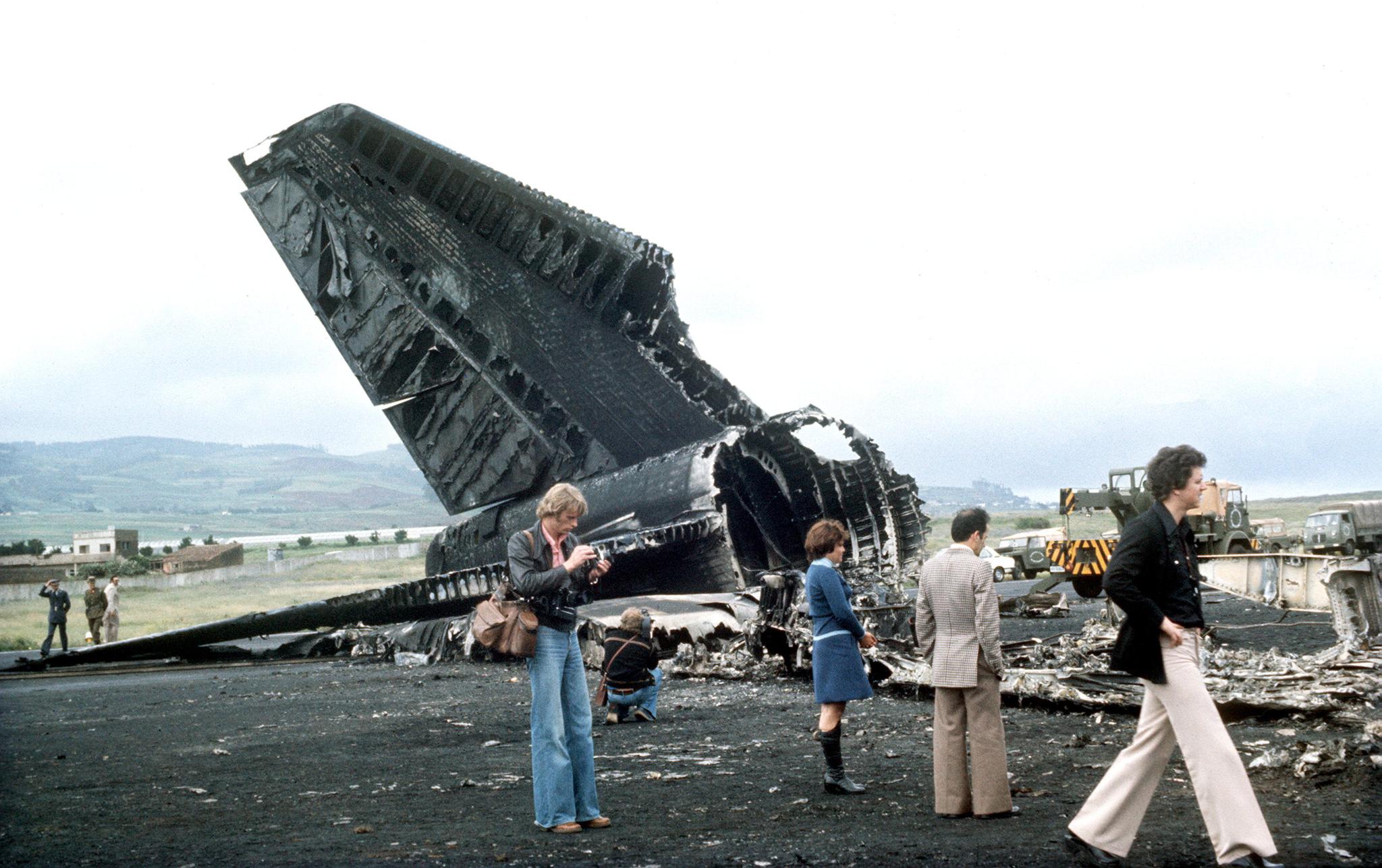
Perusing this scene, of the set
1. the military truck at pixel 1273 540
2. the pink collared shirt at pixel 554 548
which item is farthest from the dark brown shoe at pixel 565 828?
the military truck at pixel 1273 540

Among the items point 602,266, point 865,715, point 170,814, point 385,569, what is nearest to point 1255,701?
point 865,715

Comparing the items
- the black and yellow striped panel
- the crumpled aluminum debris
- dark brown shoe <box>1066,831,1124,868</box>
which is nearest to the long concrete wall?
the black and yellow striped panel

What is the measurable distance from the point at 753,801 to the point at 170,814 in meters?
2.99

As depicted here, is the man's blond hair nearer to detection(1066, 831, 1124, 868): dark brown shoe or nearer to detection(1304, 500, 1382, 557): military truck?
detection(1066, 831, 1124, 868): dark brown shoe

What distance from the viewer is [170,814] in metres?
6.05

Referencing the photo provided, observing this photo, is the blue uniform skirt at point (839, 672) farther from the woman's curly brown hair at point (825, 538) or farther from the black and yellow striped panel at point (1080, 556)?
the black and yellow striped panel at point (1080, 556)

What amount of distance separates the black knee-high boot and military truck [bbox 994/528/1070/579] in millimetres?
28577

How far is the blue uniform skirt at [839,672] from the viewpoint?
240 inches

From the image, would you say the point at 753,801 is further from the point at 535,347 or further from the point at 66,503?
the point at 66,503

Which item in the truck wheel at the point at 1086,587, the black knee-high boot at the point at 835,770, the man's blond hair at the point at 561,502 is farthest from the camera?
the truck wheel at the point at 1086,587

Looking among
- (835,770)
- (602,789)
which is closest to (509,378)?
(602,789)

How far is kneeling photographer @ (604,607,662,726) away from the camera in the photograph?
948cm

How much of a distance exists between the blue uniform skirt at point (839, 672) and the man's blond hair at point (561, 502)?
154cm

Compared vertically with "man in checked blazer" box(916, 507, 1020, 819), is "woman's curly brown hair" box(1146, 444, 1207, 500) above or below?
above
